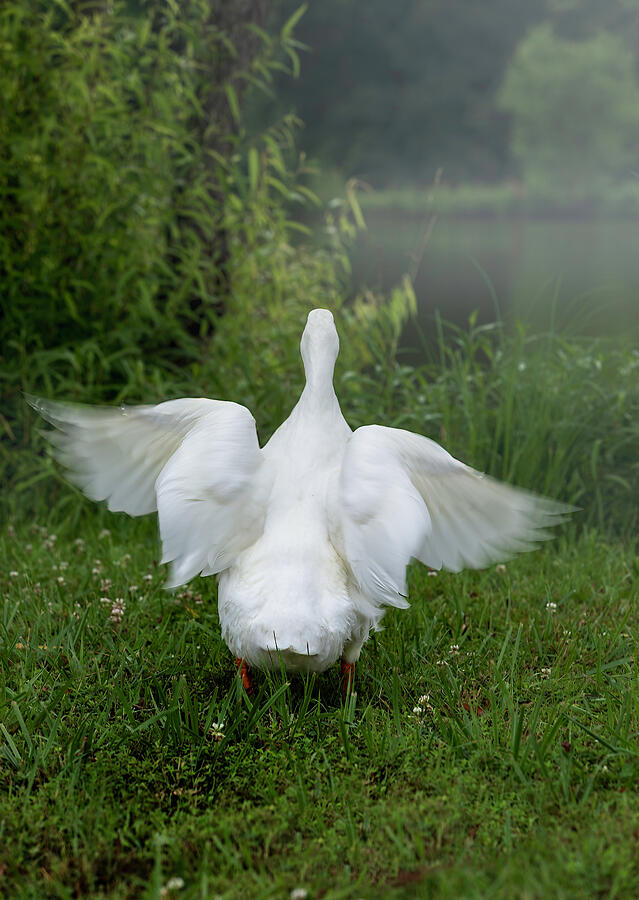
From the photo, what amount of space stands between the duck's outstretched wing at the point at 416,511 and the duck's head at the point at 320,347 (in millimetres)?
244

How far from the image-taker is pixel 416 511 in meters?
1.88

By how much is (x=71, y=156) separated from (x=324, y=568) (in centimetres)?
263

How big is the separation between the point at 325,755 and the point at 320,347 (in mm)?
1049

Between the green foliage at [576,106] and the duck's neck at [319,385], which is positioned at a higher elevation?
the green foliage at [576,106]

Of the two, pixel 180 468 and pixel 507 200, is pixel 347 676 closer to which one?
pixel 180 468

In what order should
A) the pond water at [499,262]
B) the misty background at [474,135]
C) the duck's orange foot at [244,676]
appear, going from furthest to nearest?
the misty background at [474,135]
the pond water at [499,262]
the duck's orange foot at [244,676]

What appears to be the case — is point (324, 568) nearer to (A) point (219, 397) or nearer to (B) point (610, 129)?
(A) point (219, 397)

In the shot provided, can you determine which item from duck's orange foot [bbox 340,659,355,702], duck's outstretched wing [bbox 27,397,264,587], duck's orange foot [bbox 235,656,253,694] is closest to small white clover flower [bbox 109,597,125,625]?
duck's outstretched wing [bbox 27,397,264,587]

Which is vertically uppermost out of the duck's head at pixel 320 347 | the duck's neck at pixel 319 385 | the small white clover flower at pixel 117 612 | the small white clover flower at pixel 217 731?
the duck's head at pixel 320 347

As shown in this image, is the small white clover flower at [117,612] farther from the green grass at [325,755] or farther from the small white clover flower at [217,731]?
the small white clover flower at [217,731]

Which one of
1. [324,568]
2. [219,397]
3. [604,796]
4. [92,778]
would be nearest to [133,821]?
[92,778]

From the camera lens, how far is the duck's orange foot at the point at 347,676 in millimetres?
2137

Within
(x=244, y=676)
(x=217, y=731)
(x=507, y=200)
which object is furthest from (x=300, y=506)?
(x=507, y=200)

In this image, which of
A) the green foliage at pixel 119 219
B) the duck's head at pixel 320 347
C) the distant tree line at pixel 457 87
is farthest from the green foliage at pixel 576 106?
the duck's head at pixel 320 347
